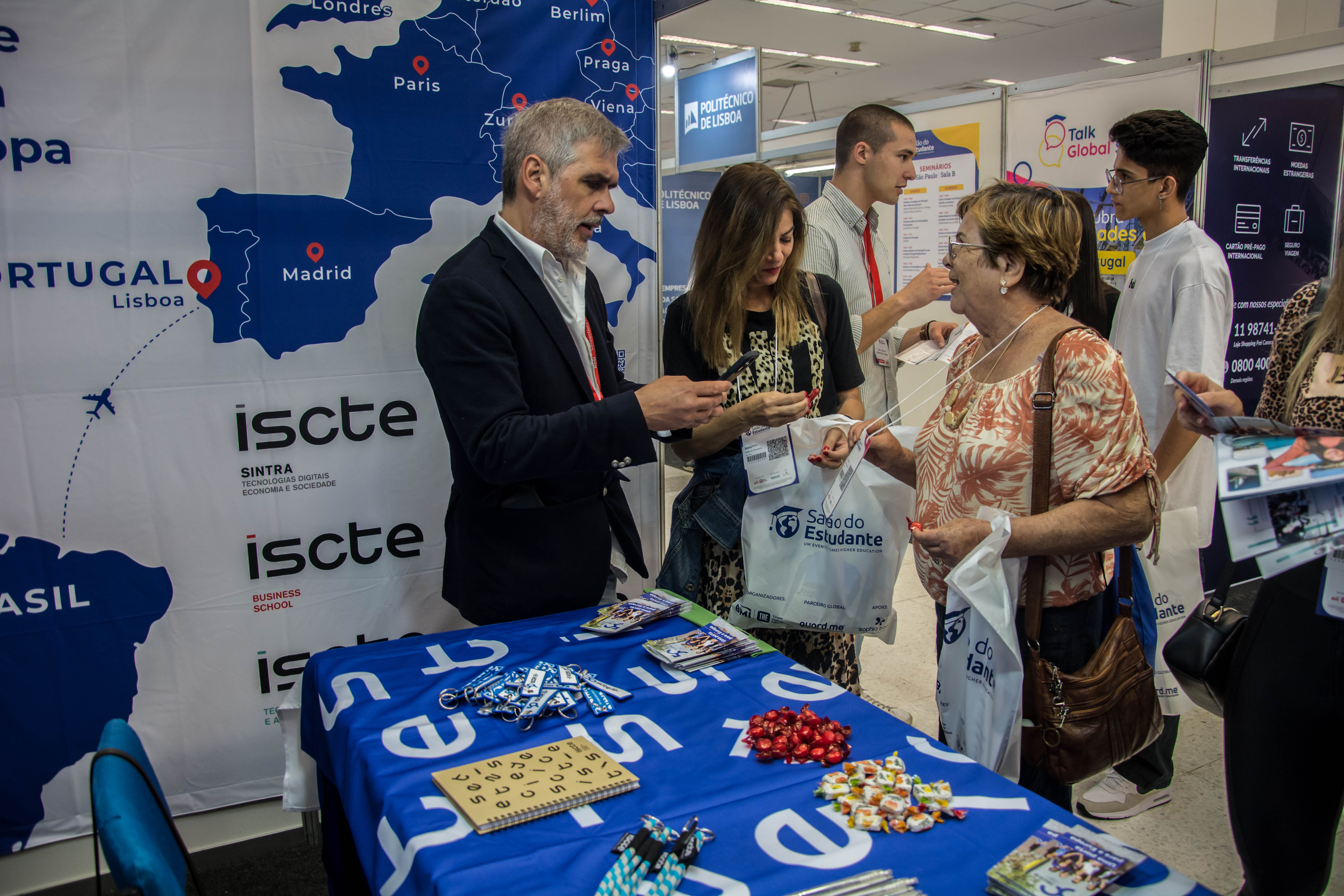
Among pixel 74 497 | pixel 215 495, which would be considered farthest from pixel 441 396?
pixel 74 497

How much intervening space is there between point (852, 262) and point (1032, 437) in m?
1.57

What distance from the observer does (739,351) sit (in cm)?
220

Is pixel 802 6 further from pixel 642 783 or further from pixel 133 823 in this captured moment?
pixel 133 823

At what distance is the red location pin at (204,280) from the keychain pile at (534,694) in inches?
51.9

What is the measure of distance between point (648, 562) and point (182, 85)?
1.83 m

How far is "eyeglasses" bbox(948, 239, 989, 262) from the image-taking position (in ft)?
5.45

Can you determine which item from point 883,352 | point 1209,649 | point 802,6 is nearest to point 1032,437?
point 1209,649

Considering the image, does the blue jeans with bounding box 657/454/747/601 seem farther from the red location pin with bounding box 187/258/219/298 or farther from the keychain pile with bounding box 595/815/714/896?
the red location pin with bounding box 187/258/219/298

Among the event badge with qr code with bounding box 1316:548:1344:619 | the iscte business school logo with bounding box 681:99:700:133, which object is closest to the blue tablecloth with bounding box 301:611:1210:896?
the event badge with qr code with bounding box 1316:548:1344:619

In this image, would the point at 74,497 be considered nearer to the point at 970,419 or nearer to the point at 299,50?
the point at 299,50

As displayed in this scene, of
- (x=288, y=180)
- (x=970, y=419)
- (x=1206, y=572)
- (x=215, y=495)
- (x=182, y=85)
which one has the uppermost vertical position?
(x=182, y=85)

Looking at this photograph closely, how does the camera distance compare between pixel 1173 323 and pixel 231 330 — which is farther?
pixel 1173 323

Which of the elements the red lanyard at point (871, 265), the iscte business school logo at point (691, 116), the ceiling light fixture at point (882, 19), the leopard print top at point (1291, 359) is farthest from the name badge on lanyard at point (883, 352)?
the ceiling light fixture at point (882, 19)

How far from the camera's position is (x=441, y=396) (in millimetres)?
1766
